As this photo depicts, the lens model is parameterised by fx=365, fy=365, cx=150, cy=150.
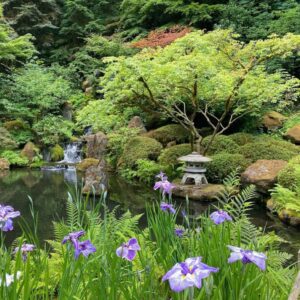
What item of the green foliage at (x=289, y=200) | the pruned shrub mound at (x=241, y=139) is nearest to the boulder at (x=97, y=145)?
the pruned shrub mound at (x=241, y=139)

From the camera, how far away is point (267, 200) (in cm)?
659

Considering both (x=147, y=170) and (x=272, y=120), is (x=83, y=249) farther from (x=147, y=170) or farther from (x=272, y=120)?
(x=272, y=120)

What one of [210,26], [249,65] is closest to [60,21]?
[210,26]

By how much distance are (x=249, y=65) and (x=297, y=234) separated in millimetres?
3911

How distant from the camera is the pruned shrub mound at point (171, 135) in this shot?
10391mm

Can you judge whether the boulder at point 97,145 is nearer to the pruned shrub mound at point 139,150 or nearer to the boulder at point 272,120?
the pruned shrub mound at point 139,150

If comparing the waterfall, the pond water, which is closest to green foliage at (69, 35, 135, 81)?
the waterfall

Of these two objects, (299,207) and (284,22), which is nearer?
(299,207)

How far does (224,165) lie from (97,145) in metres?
4.67

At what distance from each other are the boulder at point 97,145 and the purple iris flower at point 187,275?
32.8 feet

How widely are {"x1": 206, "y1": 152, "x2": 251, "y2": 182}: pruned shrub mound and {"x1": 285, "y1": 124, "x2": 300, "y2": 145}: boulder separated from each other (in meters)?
2.42

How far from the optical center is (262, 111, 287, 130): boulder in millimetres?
10945

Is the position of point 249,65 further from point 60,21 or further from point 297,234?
point 60,21

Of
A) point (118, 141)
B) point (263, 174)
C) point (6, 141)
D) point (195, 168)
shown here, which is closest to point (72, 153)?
point (6, 141)
